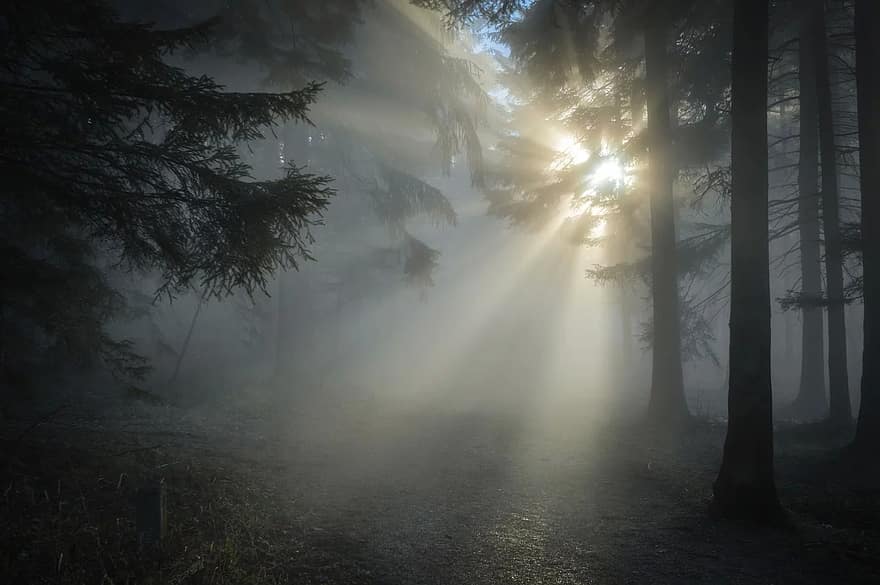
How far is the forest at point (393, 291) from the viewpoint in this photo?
18.6 ft

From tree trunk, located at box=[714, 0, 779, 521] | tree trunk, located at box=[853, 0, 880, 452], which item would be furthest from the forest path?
tree trunk, located at box=[853, 0, 880, 452]

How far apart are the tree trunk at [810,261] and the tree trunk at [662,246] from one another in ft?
13.7

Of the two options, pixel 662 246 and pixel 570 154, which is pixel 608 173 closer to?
pixel 570 154

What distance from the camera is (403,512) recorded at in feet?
22.9

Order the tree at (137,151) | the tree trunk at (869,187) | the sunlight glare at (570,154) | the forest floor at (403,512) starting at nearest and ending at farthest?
1. the forest floor at (403,512)
2. the tree at (137,151)
3. the tree trunk at (869,187)
4. the sunlight glare at (570,154)

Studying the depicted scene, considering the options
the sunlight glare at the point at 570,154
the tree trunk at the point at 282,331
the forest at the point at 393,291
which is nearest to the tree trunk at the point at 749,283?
the forest at the point at 393,291

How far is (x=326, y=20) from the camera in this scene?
13.9 meters

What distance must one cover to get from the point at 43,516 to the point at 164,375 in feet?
48.8

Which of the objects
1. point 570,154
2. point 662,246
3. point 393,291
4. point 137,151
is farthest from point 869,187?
point 393,291

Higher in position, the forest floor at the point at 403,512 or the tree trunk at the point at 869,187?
the tree trunk at the point at 869,187

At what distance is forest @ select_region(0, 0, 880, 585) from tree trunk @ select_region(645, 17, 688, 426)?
57 mm

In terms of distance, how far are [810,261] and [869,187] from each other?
7703 millimetres

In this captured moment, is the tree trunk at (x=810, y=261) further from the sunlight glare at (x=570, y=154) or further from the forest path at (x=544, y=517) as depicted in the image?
the forest path at (x=544, y=517)

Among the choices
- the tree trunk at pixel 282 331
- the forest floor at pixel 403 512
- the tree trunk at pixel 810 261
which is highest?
the tree trunk at pixel 810 261
